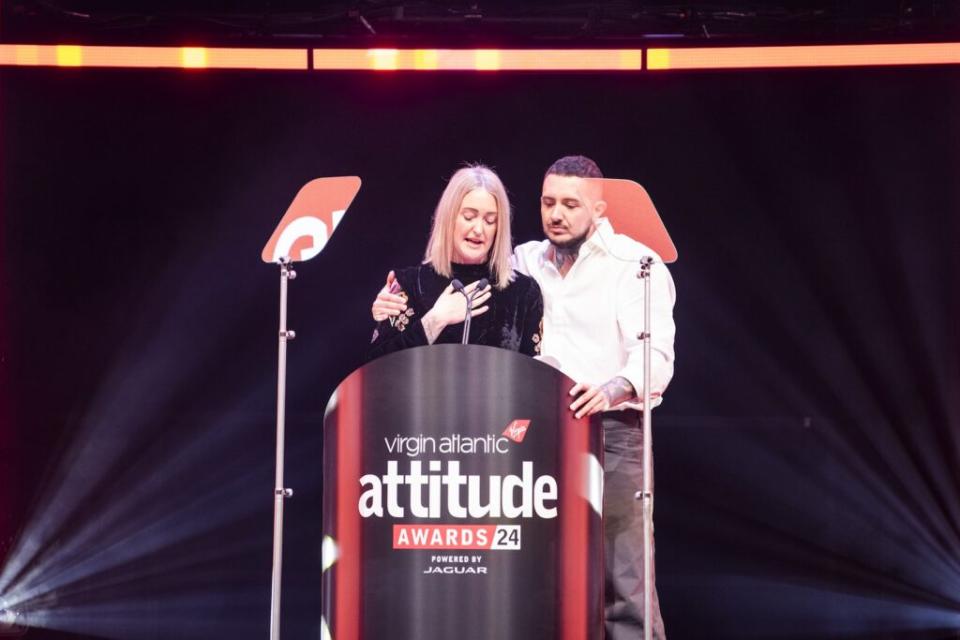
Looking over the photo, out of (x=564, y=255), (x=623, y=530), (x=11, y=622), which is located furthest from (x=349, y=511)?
(x=11, y=622)

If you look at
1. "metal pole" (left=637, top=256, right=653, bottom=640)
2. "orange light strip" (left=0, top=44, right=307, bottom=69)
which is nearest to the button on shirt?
"metal pole" (left=637, top=256, right=653, bottom=640)

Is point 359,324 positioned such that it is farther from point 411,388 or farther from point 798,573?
point 798,573

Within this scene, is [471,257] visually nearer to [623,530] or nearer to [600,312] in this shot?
[600,312]

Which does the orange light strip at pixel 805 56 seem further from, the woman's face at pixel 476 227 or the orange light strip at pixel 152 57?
the orange light strip at pixel 152 57

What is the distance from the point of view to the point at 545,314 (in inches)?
175

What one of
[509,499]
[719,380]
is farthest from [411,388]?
[719,380]

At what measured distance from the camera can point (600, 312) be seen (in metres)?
4.39

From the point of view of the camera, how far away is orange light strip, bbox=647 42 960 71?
195 inches

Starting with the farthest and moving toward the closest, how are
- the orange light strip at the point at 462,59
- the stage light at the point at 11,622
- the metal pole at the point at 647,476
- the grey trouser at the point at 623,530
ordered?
the orange light strip at the point at 462,59 → the stage light at the point at 11,622 → the grey trouser at the point at 623,530 → the metal pole at the point at 647,476

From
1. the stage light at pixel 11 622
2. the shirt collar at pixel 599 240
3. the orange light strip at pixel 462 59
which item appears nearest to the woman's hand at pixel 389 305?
the shirt collar at pixel 599 240

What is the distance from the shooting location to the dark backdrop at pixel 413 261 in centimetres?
495

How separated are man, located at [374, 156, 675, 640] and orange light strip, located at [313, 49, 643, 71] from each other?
0.59 meters

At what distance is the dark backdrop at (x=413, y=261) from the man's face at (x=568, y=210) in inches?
11.3

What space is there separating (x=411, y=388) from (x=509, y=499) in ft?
1.43
